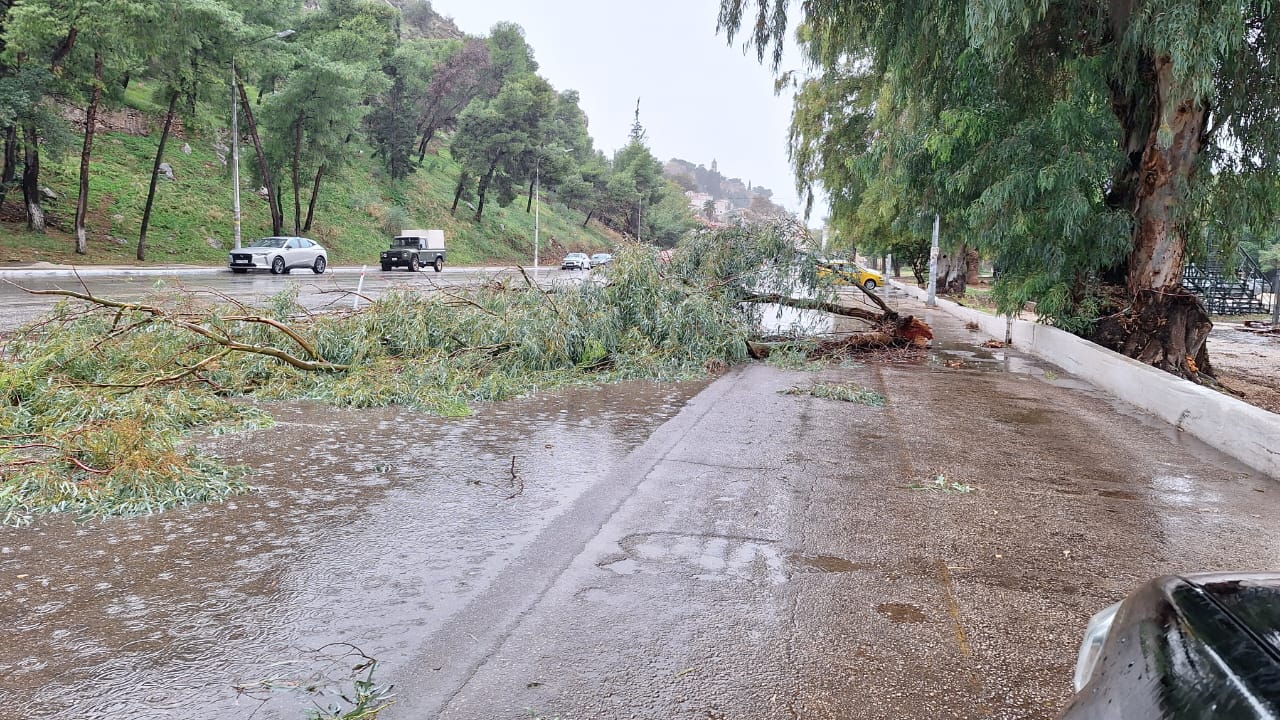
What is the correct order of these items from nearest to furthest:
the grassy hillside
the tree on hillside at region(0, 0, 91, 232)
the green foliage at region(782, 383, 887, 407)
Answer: the green foliage at region(782, 383, 887, 407) < the tree on hillside at region(0, 0, 91, 232) < the grassy hillside

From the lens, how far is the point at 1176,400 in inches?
316

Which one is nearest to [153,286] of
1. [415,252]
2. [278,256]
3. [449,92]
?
[278,256]

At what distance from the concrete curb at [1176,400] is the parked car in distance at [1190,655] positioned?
5783mm

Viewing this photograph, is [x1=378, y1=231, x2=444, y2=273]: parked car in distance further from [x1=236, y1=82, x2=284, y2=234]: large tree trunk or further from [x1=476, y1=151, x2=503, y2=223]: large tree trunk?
[x1=476, y1=151, x2=503, y2=223]: large tree trunk

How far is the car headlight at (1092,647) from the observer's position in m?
1.79

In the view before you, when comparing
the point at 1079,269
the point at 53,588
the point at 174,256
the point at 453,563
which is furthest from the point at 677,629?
the point at 174,256

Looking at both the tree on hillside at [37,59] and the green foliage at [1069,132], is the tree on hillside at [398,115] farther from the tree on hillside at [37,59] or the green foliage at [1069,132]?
the green foliage at [1069,132]

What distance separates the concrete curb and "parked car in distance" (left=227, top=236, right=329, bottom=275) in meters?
28.0

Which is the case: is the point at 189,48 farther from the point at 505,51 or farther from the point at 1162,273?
the point at 505,51

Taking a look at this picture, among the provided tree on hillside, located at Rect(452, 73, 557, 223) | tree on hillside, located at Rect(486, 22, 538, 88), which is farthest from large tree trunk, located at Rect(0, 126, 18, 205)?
tree on hillside, located at Rect(486, 22, 538, 88)

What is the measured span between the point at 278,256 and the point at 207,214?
11.9m

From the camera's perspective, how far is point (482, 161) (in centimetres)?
6016

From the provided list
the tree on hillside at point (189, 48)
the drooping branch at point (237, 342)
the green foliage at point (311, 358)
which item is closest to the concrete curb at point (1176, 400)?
the green foliage at point (311, 358)

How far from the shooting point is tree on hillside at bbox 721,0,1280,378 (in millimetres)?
10508
